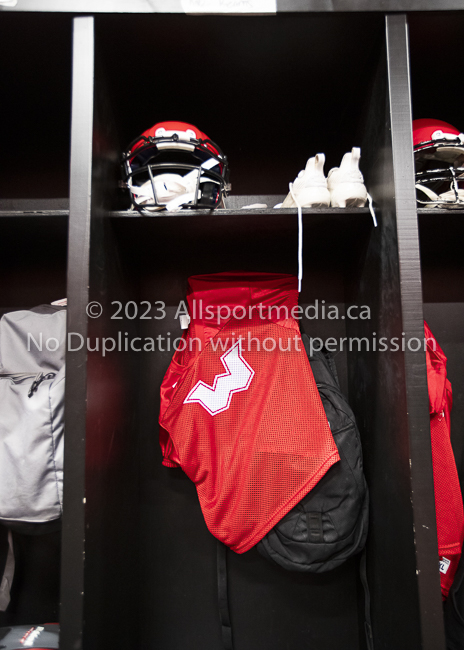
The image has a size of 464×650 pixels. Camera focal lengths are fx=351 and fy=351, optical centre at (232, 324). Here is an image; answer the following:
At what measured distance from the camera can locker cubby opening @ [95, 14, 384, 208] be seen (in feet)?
2.62

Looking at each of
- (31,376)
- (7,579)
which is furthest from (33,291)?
(7,579)

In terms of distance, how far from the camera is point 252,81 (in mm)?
953

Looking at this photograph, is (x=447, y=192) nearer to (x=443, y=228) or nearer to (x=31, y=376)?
(x=443, y=228)

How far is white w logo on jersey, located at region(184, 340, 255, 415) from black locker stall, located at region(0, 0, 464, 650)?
20 centimetres

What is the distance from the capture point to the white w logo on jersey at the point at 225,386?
37.8 inches

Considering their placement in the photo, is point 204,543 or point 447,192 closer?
point 447,192

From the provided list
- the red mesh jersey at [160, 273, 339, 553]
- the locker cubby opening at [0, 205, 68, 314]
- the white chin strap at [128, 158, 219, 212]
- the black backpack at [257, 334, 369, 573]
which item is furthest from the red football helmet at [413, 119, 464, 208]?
the locker cubby opening at [0, 205, 68, 314]

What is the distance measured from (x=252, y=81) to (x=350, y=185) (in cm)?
42

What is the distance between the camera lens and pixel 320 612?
1025 mm

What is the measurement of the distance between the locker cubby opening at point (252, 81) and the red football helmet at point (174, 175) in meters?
0.15

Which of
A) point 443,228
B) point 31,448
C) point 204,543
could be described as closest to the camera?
point 31,448

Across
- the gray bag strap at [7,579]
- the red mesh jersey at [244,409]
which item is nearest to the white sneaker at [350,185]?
the red mesh jersey at [244,409]

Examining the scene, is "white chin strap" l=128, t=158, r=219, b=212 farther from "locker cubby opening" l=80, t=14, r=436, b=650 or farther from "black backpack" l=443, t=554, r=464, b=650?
"black backpack" l=443, t=554, r=464, b=650

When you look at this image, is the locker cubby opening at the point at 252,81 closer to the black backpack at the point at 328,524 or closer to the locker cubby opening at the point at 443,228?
the locker cubby opening at the point at 443,228
